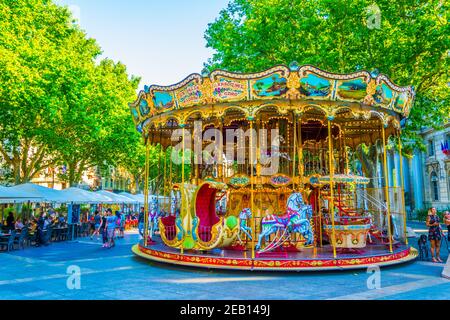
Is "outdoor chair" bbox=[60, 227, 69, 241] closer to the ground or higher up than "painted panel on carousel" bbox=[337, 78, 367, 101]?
closer to the ground

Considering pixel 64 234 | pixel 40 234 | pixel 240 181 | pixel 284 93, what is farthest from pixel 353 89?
pixel 64 234

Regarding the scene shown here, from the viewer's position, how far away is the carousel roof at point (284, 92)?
1078 centimetres

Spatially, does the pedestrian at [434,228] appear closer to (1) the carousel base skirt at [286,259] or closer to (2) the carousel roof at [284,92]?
(1) the carousel base skirt at [286,259]

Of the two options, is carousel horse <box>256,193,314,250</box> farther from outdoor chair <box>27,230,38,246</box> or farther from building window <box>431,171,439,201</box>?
building window <box>431,171,439,201</box>

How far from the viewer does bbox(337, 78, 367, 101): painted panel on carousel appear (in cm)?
1095

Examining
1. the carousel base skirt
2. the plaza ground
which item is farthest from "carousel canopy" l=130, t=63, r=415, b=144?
the plaza ground

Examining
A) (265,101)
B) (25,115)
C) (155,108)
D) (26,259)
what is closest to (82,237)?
(25,115)

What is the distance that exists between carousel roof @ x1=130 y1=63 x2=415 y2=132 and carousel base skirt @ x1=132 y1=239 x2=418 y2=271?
13.9 feet

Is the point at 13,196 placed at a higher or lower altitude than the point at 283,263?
higher

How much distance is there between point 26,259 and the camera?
1316 centimetres

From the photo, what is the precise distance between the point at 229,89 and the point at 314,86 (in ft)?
8.34

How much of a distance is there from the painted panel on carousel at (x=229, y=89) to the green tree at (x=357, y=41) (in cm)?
853

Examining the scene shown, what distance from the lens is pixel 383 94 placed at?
38.5 feet

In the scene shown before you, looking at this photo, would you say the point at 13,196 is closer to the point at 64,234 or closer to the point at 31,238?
the point at 31,238
